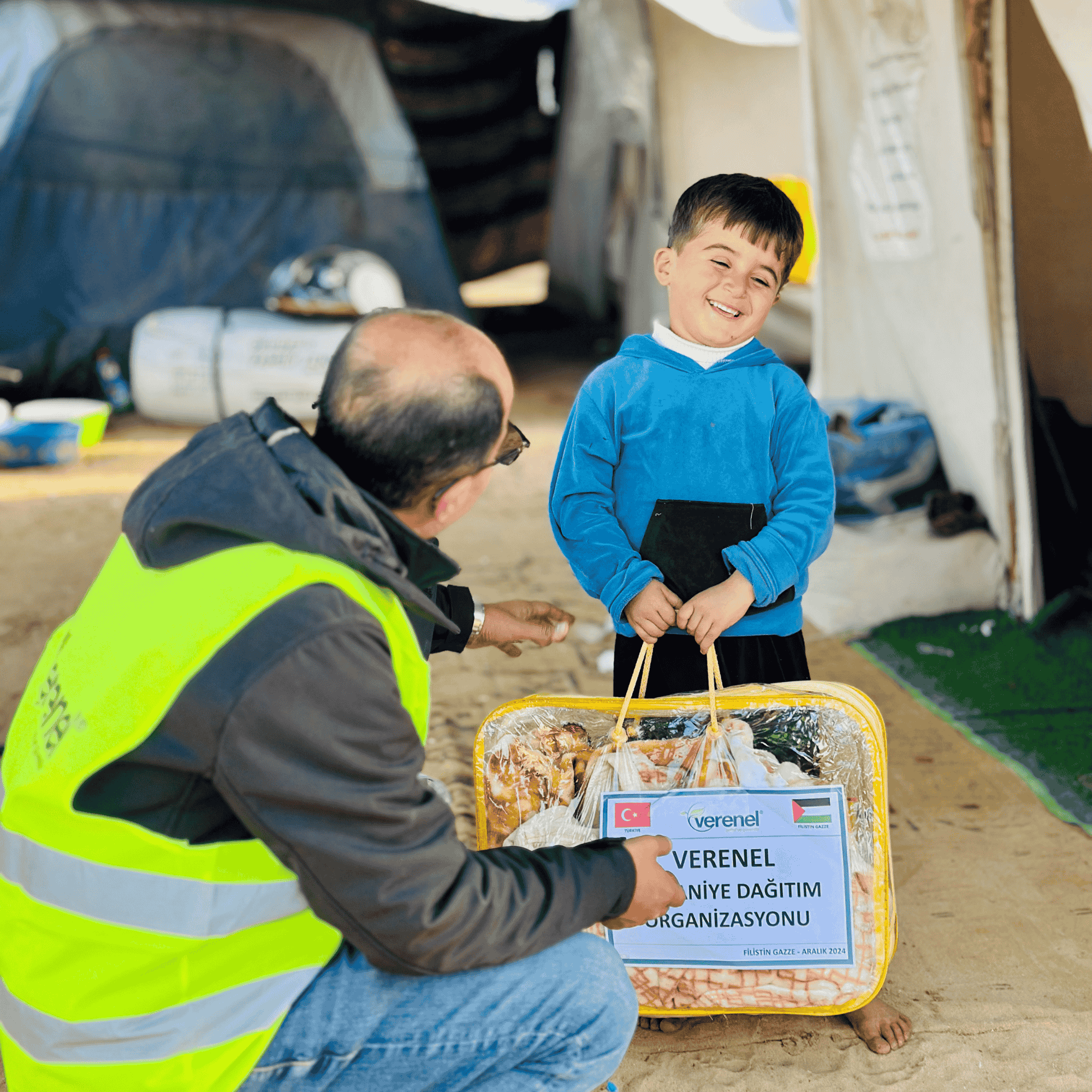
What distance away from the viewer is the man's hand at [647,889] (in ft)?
4.34

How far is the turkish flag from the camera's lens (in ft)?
5.70

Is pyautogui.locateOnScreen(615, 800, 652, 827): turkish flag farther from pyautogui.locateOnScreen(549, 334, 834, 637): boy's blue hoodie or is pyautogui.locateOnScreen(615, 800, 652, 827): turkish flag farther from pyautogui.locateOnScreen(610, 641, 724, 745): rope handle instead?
pyautogui.locateOnScreen(549, 334, 834, 637): boy's blue hoodie

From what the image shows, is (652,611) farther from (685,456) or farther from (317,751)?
(317,751)

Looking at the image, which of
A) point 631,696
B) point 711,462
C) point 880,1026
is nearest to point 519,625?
point 631,696

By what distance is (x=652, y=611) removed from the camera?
1.84 m

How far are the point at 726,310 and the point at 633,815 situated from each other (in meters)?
0.90

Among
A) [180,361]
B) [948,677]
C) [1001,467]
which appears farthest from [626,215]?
[948,677]

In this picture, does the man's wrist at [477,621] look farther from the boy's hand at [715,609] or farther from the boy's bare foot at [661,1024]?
the boy's bare foot at [661,1024]

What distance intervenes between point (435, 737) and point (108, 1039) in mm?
1834

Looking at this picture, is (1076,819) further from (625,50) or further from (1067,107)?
(625,50)

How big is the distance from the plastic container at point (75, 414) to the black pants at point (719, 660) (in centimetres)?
515

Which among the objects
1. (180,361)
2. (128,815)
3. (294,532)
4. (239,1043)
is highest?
(294,532)

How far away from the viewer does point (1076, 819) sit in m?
2.52

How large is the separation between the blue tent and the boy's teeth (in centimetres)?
645
